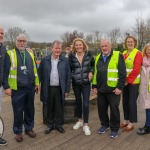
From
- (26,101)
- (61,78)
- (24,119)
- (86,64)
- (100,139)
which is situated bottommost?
(100,139)

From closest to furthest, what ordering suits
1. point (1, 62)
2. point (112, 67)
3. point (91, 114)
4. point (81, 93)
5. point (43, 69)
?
point (1, 62) < point (112, 67) < point (43, 69) < point (81, 93) < point (91, 114)

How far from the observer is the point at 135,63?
13.4 feet

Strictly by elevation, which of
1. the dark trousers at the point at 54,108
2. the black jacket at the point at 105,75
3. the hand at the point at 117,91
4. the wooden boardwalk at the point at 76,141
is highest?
the black jacket at the point at 105,75

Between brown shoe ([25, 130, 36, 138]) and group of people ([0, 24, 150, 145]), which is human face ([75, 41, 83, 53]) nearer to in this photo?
group of people ([0, 24, 150, 145])

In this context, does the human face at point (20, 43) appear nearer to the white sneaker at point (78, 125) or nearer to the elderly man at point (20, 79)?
the elderly man at point (20, 79)

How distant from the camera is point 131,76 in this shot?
413 cm

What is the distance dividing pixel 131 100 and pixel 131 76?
520mm

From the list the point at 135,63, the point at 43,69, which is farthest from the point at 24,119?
the point at 135,63

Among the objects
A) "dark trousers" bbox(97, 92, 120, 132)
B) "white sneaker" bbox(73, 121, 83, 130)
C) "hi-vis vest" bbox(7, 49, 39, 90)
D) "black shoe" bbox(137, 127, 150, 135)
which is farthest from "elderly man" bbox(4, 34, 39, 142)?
"black shoe" bbox(137, 127, 150, 135)

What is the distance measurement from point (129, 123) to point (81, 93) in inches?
48.0

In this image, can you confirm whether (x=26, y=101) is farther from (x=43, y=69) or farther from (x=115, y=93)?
(x=115, y=93)

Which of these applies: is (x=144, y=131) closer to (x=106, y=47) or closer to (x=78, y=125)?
(x=78, y=125)

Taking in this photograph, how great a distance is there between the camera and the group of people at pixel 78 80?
150 inches

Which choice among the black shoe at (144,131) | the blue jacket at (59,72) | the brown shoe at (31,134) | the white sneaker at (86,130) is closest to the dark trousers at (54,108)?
the blue jacket at (59,72)
